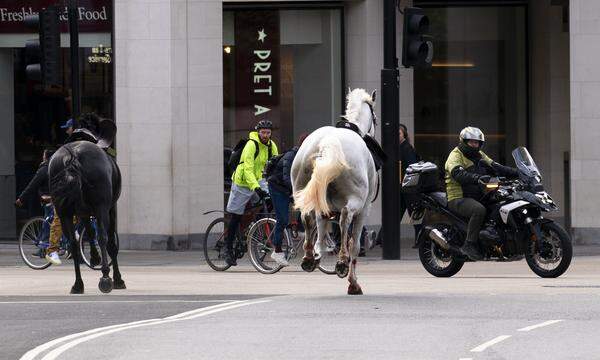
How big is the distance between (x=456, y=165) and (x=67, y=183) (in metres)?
4.49

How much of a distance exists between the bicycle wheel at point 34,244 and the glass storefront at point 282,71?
4.58 m

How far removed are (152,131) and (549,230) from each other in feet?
28.3

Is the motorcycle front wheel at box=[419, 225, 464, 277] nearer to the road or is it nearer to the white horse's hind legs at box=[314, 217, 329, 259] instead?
the road

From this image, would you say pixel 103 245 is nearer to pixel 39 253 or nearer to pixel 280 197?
pixel 280 197

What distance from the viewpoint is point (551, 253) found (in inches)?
645

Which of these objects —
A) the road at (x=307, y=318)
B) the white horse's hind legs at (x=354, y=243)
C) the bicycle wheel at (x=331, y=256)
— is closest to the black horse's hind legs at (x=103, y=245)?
the road at (x=307, y=318)

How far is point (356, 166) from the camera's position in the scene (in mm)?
13805

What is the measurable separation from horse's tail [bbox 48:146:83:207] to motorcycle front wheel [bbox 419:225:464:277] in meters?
4.32

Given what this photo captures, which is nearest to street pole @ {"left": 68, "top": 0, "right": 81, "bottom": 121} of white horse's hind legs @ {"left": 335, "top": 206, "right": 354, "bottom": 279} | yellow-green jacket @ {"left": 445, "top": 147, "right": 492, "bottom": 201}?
yellow-green jacket @ {"left": 445, "top": 147, "right": 492, "bottom": 201}

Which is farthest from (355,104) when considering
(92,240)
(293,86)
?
(293,86)

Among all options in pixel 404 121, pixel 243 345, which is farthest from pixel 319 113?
pixel 243 345

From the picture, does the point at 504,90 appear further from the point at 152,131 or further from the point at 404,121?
the point at 152,131

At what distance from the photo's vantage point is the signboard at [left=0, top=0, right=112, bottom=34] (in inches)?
938

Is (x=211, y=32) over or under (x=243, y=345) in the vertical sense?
over
